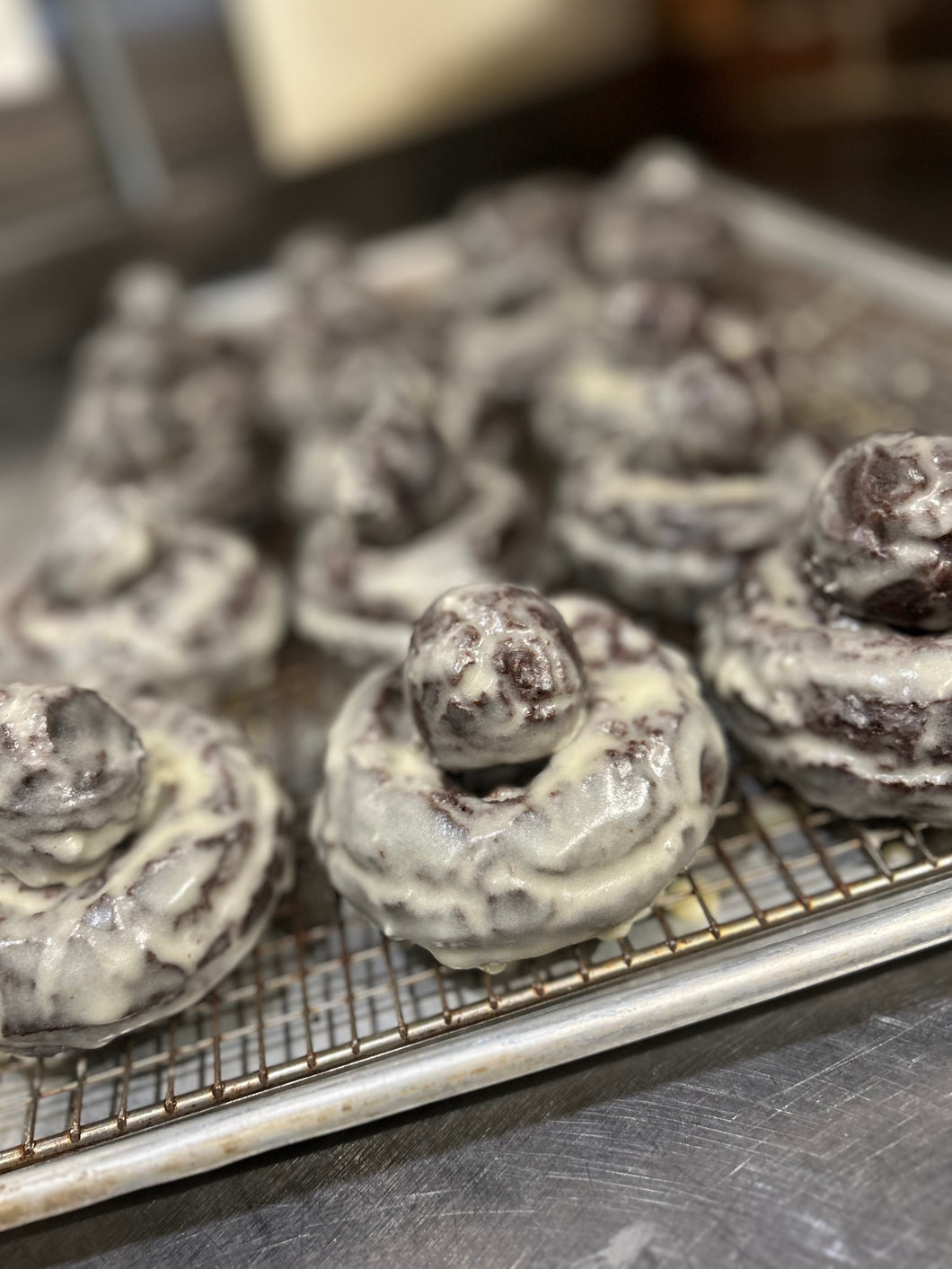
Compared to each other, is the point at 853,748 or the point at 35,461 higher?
the point at 853,748

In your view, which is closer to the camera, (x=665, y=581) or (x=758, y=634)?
(x=758, y=634)

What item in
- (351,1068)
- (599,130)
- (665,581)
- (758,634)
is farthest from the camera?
(599,130)

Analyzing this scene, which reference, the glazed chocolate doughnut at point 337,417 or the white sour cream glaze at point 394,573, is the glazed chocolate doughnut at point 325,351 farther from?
the white sour cream glaze at point 394,573

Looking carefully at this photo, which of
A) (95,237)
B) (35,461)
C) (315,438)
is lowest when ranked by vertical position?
(35,461)

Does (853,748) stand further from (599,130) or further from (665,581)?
(599,130)

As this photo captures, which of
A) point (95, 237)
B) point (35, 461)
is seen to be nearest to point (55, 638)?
point (35, 461)

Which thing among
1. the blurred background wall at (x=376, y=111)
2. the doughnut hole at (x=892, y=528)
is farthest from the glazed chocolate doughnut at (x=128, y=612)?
the blurred background wall at (x=376, y=111)

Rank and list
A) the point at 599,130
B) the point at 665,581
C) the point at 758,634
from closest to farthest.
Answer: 1. the point at 758,634
2. the point at 665,581
3. the point at 599,130

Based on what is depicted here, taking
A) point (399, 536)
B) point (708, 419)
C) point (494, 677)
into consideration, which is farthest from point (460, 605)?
point (708, 419)
